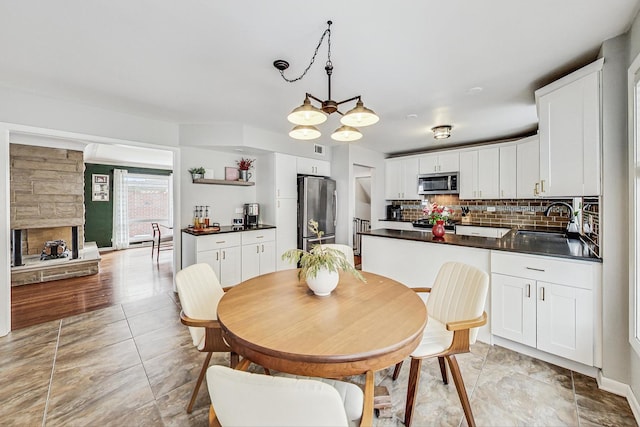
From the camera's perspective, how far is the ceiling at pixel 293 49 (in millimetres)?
1597

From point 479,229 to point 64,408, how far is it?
18.0ft

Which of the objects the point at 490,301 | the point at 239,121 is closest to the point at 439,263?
the point at 490,301

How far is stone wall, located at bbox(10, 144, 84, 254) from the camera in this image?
4469 millimetres

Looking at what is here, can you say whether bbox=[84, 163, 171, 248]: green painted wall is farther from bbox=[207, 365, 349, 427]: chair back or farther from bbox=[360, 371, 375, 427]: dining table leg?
bbox=[360, 371, 375, 427]: dining table leg

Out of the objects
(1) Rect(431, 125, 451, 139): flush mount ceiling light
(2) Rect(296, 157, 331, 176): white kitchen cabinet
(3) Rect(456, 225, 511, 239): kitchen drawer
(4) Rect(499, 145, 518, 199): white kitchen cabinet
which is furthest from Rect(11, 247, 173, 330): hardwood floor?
(4) Rect(499, 145, 518, 199): white kitchen cabinet

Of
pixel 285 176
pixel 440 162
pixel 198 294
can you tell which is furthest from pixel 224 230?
pixel 440 162

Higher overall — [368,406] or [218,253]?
[218,253]

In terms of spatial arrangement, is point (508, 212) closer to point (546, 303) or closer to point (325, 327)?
point (546, 303)

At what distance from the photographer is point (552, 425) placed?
5.24 feet

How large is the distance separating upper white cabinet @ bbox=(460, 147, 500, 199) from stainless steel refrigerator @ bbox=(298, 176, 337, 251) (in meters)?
2.44

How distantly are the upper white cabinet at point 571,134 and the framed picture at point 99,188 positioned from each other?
8.82 m

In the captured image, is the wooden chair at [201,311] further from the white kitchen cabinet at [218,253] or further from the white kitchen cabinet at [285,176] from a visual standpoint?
the white kitchen cabinet at [285,176]

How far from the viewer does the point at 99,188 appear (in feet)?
22.6

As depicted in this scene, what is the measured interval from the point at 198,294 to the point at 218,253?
2.05 meters
